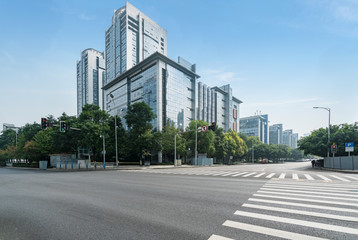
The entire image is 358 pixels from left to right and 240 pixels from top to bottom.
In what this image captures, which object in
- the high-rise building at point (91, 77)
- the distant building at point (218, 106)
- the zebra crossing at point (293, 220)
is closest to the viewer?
the zebra crossing at point (293, 220)

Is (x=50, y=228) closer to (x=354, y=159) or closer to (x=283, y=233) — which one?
(x=283, y=233)

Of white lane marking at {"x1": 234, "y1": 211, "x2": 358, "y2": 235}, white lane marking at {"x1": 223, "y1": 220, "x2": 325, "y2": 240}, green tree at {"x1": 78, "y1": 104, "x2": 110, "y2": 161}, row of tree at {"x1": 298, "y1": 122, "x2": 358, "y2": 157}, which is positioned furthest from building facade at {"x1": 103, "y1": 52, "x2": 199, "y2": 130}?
white lane marking at {"x1": 223, "y1": 220, "x2": 325, "y2": 240}

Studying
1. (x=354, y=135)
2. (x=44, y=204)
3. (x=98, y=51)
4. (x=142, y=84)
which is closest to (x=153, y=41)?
(x=142, y=84)

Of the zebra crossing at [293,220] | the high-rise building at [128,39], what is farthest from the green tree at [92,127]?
the high-rise building at [128,39]

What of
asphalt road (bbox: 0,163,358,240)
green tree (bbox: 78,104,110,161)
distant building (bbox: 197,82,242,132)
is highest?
distant building (bbox: 197,82,242,132)

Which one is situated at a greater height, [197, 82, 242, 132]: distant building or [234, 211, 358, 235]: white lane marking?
[197, 82, 242, 132]: distant building

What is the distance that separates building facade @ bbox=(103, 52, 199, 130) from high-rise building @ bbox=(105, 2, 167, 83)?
22.3 meters

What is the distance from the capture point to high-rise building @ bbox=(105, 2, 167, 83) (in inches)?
3620

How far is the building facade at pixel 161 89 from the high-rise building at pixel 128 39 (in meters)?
22.3

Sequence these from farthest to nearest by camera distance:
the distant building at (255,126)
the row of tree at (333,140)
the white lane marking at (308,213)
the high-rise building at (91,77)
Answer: the distant building at (255,126) < the high-rise building at (91,77) < the row of tree at (333,140) < the white lane marking at (308,213)

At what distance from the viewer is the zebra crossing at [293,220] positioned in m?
3.91

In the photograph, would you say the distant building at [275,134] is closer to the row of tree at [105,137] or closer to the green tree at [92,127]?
the row of tree at [105,137]

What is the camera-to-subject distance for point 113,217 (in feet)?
16.8

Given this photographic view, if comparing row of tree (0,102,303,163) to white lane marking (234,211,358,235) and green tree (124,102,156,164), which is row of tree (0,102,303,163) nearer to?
green tree (124,102,156,164)
